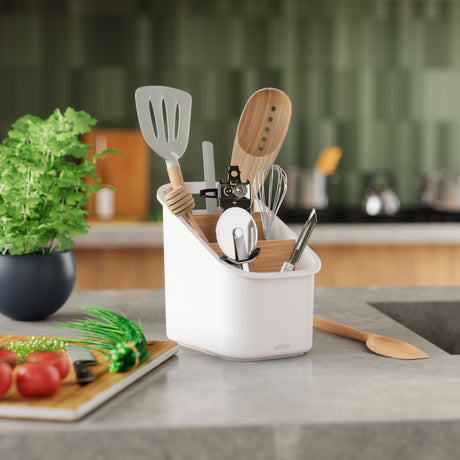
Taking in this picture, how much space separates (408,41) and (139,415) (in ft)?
10.2

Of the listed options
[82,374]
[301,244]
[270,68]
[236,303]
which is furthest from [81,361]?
[270,68]

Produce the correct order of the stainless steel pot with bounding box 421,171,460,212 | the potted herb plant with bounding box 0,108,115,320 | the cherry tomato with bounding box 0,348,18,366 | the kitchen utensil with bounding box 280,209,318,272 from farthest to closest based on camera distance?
the stainless steel pot with bounding box 421,171,460,212 < the potted herb plant with bounding box 0,108,115,320 < the kitchen utensil with bounding box 280,209,318,272 < the cherry tomato with bounding box 0,348,18,366

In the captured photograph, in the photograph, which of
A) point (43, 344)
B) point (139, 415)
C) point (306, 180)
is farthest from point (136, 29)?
point (139, 415)

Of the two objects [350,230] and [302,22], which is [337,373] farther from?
[302,22]

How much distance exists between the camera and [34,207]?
0.98 meters

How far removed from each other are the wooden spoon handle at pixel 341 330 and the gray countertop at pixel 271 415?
8cm

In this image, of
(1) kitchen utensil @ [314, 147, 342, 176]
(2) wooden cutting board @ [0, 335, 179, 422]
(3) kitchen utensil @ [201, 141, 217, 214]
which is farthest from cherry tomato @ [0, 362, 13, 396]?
(1) kitchen utensil @ [314, 147, 342, 176]

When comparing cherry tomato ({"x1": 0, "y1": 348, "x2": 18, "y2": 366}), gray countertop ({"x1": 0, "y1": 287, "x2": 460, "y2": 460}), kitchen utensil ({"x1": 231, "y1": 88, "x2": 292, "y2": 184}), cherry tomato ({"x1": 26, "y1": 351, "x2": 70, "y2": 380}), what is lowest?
gray countertop ({"x1": 0, "y1": 287, "x2": 460, "y2": 460})

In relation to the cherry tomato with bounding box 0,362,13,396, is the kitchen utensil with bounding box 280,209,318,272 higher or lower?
higher

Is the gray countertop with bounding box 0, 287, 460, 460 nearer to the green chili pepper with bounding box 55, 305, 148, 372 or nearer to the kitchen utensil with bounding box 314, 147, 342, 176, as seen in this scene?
the green chili pepper with bounding box 55, 305, 148, 372

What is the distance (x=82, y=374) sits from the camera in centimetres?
67

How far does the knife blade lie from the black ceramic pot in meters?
0.25

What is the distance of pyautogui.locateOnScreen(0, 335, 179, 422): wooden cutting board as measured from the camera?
587 mm

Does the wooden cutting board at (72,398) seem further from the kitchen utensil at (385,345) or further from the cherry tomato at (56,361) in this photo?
the kitchen utensil at (385,345)
